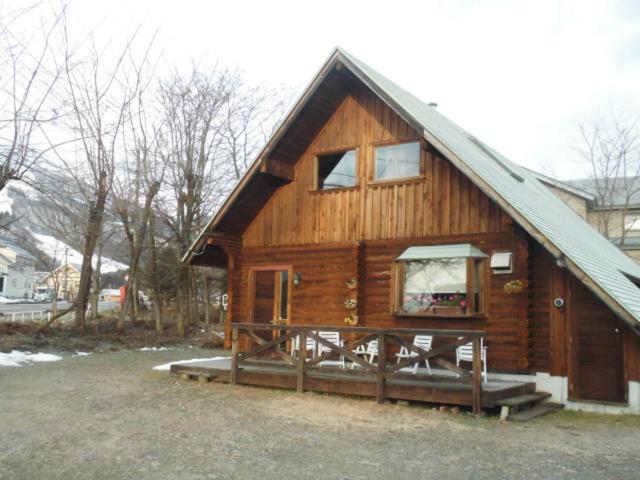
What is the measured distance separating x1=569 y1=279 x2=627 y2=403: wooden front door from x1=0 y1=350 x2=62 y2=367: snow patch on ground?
12103mm

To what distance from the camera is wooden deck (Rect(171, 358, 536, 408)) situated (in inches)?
359

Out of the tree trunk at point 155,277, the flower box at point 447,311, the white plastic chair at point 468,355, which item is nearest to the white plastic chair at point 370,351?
the flower box at point 447,311

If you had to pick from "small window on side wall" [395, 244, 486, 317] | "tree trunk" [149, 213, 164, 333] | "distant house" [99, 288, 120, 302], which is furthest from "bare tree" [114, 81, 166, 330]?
"distant house" [99, 288, 120, 302]

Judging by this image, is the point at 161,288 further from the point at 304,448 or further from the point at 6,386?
the point at 304,448

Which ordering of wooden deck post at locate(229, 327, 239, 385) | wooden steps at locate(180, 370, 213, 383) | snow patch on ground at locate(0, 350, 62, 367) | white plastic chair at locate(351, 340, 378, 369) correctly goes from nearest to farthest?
wooden deck post at locate(229, 327, 239, 385) → white plastic chair at locate(351, 340, 378, 369) → wooden steps at locate(180, 370, 213, 383) → snow patch on ground at locate(0, 350, 62, 367)

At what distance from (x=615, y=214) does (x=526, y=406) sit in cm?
2589

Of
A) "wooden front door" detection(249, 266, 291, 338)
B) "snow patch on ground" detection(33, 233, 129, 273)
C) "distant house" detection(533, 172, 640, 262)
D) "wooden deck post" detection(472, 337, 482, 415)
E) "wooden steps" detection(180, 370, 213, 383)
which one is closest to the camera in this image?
"wooden deck post" detection(472, 337, 482, 415)

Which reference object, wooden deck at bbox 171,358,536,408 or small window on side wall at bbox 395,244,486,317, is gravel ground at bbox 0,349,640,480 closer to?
wooden deck at bbox 171,358,536,408

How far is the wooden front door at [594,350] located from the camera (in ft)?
31.4

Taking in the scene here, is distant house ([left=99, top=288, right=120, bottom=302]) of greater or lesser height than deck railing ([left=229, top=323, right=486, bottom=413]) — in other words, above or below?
above

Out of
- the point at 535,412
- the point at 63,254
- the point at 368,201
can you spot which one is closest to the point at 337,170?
the point at 368,201

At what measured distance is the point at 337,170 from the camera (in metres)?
13.2

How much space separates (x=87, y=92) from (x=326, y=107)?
11.3m

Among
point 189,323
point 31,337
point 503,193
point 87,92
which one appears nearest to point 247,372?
point 503,193
